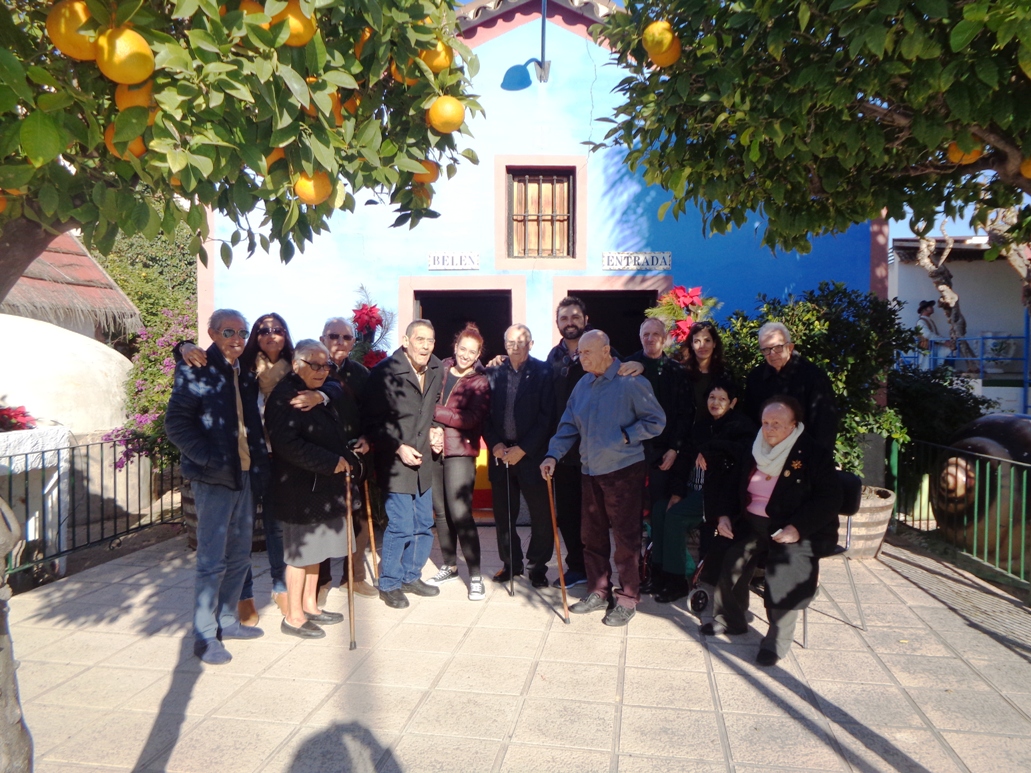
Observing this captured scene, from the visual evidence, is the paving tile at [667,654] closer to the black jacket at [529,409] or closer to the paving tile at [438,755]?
the paving tile at [438,755]

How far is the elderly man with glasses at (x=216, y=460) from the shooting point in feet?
14.4

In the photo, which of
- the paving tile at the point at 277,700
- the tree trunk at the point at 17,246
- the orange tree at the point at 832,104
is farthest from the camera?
the paving tile at the point at 277,700

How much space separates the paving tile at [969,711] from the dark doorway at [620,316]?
851cm

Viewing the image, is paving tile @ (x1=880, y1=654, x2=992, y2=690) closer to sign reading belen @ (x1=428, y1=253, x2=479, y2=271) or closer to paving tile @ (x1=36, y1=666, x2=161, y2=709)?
paving tile @ (x1=36, y1=666, x2=161, y2=709)

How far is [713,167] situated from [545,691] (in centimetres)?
297

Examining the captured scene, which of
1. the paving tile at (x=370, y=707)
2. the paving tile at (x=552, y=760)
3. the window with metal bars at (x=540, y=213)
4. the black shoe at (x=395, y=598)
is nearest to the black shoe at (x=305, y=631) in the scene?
the black shoe at (x=395, y=598)

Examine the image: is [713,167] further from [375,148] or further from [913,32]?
[375,148]

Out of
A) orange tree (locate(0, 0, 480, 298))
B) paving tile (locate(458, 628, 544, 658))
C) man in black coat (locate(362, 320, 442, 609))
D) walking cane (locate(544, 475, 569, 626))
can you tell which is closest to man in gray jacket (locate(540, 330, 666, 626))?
walking cane (locate(544, 475, 569, 626))

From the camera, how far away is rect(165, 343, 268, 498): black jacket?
4359mm

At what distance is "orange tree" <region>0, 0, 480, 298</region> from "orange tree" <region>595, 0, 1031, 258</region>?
Answer: 1819mm

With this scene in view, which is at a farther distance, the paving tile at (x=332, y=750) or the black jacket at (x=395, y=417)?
the black jacket at (x=395, y=417)

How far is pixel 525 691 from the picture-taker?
4.10 m

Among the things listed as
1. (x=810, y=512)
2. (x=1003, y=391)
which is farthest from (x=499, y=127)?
(x=1003, y=391)

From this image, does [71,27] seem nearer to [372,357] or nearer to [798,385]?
[798,385]
